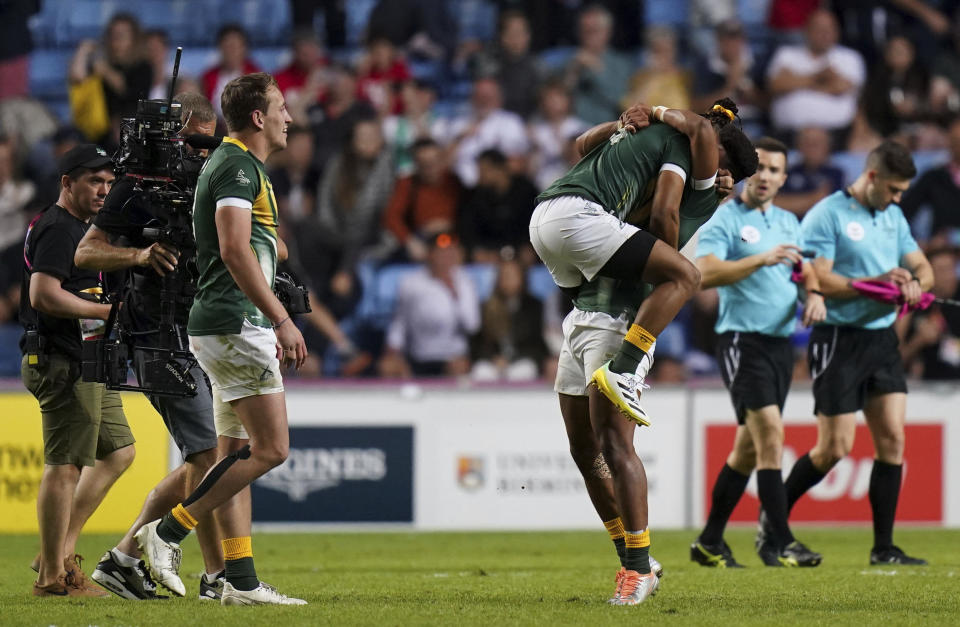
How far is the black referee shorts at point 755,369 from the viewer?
8969 mm

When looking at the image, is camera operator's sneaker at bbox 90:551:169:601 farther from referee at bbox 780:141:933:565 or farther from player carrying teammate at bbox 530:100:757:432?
referee at bbox 780:141:933:565

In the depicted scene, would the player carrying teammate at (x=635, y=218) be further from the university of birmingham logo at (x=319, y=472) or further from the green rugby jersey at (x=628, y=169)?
the university of birmingham logo at (x=319, y=472)

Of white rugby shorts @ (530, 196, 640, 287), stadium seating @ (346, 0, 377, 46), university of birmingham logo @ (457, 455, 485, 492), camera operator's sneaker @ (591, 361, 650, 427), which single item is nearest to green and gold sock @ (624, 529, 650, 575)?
camera operator's sneaker @ (591, 361, 650, 427)

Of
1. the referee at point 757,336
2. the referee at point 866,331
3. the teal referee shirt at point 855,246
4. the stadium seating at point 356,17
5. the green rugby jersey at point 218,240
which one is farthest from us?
the stadium seating at point 356,17

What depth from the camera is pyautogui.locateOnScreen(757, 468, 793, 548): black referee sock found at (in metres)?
9.01

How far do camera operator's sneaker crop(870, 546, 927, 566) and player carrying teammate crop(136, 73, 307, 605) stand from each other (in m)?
4.47

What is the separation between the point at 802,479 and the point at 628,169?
383cm

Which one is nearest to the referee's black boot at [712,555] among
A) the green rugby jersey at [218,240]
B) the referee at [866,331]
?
the referee at [866,331]

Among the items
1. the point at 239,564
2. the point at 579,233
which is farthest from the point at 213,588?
the point at 579,233

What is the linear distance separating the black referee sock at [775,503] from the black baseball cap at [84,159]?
4551mm

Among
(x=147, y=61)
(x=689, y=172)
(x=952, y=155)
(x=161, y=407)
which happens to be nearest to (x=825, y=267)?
(x=689, y=172)

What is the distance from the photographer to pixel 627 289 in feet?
21.7

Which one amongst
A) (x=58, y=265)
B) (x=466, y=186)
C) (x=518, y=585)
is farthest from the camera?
(x=466, y=186)

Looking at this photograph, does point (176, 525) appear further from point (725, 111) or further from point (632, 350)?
point (725, 111)
